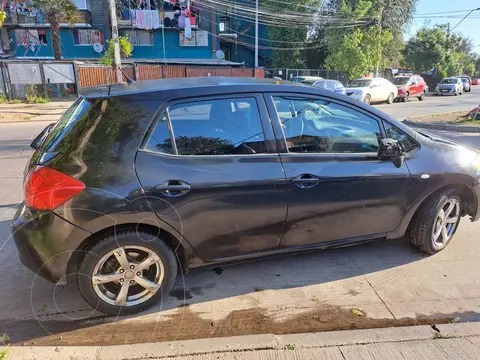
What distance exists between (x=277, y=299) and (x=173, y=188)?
1.30m

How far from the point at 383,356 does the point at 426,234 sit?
160 cm

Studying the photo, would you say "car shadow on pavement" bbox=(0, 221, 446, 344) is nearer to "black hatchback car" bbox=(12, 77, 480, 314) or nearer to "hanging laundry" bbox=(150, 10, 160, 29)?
"black hatchback car" bbox=(12, 77, 480, 314)

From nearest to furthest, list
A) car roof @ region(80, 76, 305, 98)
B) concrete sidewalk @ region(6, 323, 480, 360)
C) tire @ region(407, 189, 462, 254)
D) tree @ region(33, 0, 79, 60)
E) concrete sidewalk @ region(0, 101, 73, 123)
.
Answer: concrete sidewalk @ region(6, 323, 480, 360) < car roof @ region(80, 76, 305, 98) < tire @ region(407, 189, 462, 254) < concrete sidewalk @ region(0, 101, 73, 123) < tree @ region(33, 0, 79, 60)

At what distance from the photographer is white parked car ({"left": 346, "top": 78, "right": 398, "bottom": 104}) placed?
68.8ft

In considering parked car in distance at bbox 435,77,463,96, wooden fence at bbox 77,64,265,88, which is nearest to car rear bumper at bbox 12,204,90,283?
wooden fence at bbox 77,64,265,88

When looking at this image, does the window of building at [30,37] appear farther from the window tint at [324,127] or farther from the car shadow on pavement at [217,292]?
the window tint at [324,127]

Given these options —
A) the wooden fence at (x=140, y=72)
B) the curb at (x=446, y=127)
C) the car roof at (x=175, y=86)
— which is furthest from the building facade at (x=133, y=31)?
the car roof at (x=175, y=86)

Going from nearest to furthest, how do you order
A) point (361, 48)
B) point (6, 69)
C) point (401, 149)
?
point (401, 149) < point (6, 69) < point (361, 48)

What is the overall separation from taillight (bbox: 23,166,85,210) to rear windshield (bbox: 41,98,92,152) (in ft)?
0.86

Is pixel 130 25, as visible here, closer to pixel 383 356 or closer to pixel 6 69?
pixel 6 69

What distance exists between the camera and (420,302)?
3.08 meters

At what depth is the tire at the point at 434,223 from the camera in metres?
3.53

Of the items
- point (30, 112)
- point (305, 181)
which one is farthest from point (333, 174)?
point (30, 112)

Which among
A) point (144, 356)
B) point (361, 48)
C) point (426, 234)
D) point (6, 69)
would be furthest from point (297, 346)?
point (361, 48)
